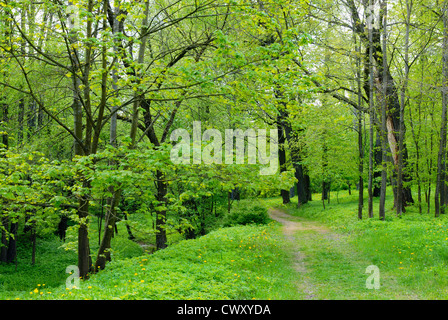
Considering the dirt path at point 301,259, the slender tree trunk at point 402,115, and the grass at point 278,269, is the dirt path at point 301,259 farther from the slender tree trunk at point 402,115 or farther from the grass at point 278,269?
the slender tree trunk at point 402,115

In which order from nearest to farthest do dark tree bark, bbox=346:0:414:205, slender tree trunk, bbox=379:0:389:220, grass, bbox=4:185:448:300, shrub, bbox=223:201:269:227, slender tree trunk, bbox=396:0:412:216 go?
grass, bbox=4:185:448:300 → slender tree trunk, bbox=396:0:412:216 → slender tree trunk, bbox=379:0:389:220 → dark tree bark, bbox=346:0:414:205 → shrub, bbox=223:201:269:227

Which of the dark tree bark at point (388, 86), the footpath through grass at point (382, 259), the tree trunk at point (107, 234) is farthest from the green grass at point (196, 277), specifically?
the dark tree bark at point (388, 86)

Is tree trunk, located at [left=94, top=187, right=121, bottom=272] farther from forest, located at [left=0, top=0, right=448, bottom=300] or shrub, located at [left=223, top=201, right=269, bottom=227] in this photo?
shrub, located at [left=223, top=201, right=269, bottom=227]

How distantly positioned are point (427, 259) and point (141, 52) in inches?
344

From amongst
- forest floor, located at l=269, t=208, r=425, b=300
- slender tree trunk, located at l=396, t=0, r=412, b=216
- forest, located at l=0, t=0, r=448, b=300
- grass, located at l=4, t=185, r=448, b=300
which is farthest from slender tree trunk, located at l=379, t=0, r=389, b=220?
forest floor, located at l=269, t=208, r=425, b=300

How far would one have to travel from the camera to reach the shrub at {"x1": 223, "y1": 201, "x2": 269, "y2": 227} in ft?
59.0

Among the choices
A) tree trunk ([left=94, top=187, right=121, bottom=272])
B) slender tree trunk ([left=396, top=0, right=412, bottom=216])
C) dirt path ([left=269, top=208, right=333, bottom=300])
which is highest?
slender tree trunk ([left=396, top=0, right=412, bottom=216])

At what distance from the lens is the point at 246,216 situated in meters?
18.0

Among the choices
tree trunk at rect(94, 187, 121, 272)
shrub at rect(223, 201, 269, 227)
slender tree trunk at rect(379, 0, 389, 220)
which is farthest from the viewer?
shrub at rect(223, 201, 269, 227)

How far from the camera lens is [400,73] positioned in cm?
1625

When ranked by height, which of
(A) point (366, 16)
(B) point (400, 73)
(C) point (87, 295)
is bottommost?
(C) point (87, 295)

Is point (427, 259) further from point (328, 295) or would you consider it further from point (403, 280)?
point (328, 295)
